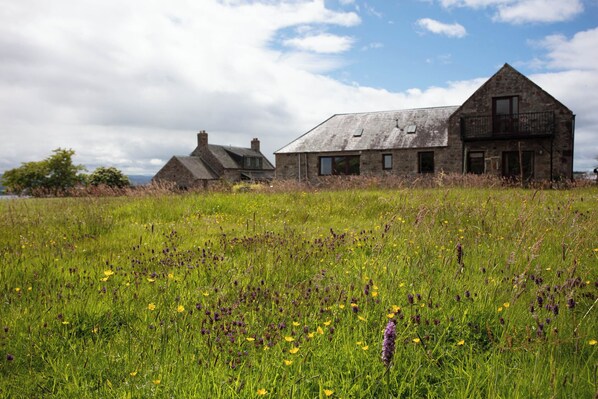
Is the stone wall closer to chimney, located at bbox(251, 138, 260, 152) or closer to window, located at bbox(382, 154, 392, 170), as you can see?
window, located at bbox(382, 154, 392, 170)

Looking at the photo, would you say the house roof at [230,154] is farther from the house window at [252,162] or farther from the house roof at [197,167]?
the house roof at [197,167]

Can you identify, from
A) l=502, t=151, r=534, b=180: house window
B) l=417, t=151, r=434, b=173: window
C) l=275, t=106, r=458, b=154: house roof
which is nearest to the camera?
l=502, t=151, r=534, b=180: house window

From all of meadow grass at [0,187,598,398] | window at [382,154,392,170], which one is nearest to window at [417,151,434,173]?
window at [382,154,392,170]

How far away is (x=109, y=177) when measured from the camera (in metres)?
46.7

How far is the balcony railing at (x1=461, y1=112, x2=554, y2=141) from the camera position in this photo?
2472cm

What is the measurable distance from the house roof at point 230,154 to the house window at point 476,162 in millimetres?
30909

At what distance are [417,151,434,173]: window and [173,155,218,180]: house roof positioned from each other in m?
26.1

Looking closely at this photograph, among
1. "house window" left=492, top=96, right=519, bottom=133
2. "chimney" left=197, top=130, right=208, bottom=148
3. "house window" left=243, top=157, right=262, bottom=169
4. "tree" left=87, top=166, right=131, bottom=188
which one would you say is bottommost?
"tree" left=87, top=166, right=131, bottom=188

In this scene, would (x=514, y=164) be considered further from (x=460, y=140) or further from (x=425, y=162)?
(x=425, y=162)

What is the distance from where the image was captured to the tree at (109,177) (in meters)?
46.1

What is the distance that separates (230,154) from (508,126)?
36.0 meters

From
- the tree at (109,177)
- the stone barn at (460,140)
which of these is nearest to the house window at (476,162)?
the stone barn at (460,140)

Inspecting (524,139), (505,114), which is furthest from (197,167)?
(524,139)

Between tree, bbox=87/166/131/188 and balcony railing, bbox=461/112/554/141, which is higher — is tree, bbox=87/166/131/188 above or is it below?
below
